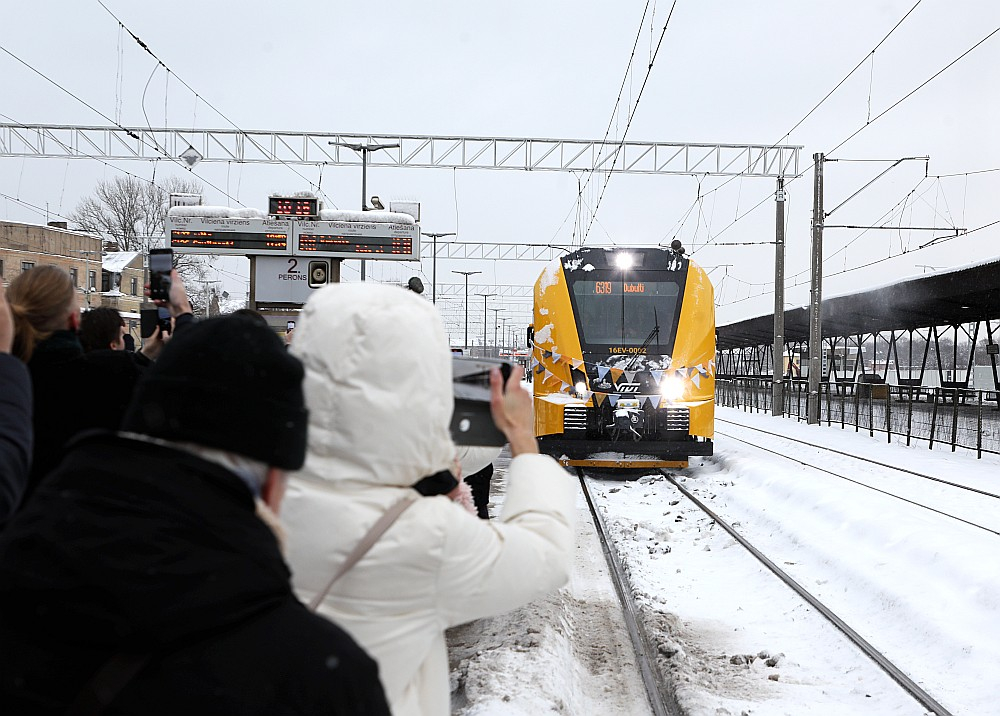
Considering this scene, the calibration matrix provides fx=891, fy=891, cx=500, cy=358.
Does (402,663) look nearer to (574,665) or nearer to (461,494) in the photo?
(461,494)

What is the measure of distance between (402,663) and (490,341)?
4650 inches

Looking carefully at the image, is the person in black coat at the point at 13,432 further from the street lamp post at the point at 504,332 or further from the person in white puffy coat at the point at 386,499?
the street lamp post at the point at 504,332

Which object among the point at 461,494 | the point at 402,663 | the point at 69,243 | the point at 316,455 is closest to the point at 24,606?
the point at 316,455

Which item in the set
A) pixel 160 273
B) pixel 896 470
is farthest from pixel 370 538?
pixel 896 470

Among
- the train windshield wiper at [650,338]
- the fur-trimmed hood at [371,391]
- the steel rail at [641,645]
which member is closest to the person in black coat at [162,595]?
the fur-trimmed hood at [371,391]

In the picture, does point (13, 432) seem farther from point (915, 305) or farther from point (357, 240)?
point (915, 305)

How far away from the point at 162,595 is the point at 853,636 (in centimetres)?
544

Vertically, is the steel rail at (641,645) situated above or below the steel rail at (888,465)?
below

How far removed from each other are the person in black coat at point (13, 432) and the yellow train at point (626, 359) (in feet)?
35.7

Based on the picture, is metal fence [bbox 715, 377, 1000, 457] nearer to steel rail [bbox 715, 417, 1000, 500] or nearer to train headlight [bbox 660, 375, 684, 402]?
steel rail [bbox 715, 417, 1000, 500]

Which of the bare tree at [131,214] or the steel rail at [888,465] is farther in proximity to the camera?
the bare tree at [131,214]

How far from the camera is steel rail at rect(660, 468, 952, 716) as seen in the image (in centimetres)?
458

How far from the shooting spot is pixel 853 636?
5.60m

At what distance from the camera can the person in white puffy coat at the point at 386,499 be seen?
149cm
